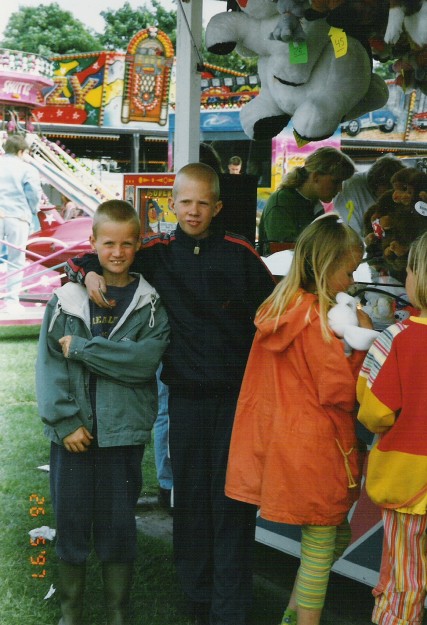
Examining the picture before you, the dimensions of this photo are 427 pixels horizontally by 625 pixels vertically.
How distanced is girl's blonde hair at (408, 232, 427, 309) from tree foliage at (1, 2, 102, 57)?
41890 mm

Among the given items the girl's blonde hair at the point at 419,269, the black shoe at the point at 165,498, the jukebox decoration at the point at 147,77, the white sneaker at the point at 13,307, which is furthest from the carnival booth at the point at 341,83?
the jukebox decoration at the point at 147,77

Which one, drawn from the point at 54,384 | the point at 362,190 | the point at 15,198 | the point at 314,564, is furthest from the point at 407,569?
the point at 15,198

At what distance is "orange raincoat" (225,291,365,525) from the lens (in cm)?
243

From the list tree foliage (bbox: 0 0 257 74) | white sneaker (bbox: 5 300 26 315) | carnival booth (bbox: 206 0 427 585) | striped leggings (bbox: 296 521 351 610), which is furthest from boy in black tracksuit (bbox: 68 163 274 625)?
tree foliage (bbox: 0 0 257 74)

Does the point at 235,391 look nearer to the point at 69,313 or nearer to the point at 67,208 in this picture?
the point at 69,313

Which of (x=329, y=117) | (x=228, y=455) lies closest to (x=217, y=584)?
(x=228, y=455)

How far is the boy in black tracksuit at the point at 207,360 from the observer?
278 cm

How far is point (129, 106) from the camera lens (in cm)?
1853

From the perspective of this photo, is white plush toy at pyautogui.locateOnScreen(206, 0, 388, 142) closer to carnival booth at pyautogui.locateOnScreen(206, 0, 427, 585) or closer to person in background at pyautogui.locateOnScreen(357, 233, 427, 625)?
carnival booth at pyautogui.locateOnScreen(206, 0, 427, 585)

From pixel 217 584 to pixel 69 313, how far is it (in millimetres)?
1095

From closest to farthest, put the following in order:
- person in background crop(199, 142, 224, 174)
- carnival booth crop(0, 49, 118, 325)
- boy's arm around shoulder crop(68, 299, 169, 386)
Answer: boy's arm around shoulder crop(68, 299, 169, 386), person in background crop(199, 142, 224, 174), carnival booth crop(0, 49, 118, 325)

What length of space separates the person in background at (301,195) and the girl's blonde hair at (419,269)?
1.46 metres

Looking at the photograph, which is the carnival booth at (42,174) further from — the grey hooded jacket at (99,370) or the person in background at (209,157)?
the grey hooded jacket at (99,370)

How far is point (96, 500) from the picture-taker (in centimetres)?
270
